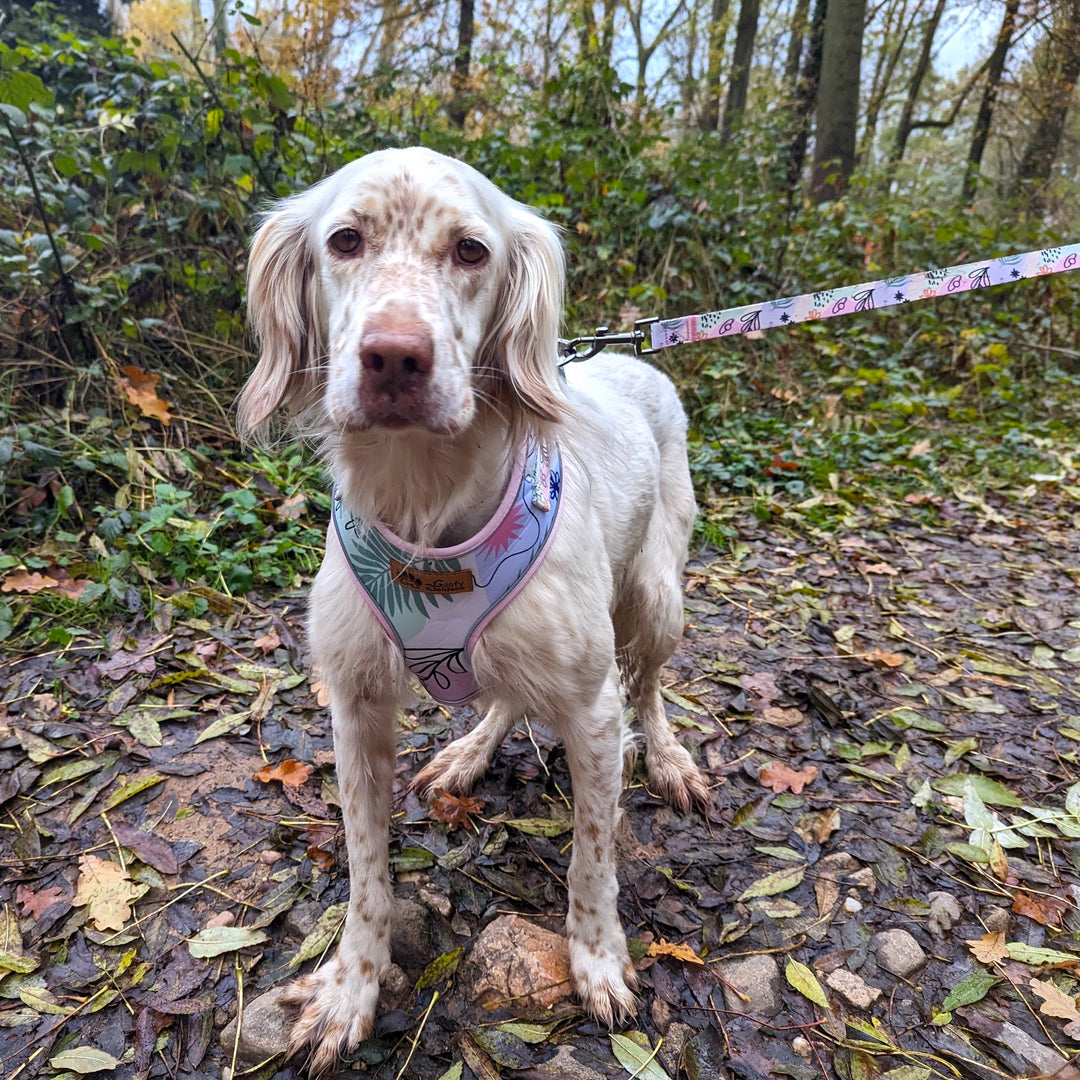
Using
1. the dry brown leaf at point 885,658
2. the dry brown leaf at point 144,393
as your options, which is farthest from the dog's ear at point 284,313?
the dry brown leaf at point 885,658

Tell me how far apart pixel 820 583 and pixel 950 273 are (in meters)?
2.40

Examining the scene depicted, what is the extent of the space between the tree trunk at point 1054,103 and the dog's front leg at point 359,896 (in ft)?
43.7

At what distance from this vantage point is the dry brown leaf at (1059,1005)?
1.95 m

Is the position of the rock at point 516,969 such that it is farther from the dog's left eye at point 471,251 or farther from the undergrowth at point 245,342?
the undergrowth at point 245,342

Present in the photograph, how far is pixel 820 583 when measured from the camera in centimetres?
463

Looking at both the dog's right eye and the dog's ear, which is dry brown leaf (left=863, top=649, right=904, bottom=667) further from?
the dog's right eye

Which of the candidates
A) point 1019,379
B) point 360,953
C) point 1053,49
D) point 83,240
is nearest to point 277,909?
point 360,953

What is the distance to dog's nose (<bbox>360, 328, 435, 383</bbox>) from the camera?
1.46 meters

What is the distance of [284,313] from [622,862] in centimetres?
199

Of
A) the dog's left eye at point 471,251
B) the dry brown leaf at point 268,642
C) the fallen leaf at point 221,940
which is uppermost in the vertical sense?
the dog's left eye at point 471,251

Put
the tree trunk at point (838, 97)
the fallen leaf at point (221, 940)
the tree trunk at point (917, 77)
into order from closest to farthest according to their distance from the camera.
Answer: the fallen leaf at point (221, 940), the tree trunk at point (838, 97), the tree trunk at point (917, 77)

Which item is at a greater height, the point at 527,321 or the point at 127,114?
the point at 127,114

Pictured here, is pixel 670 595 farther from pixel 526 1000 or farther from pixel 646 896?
pixel 526 1000

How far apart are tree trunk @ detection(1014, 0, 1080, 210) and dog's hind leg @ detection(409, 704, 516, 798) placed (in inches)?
498
